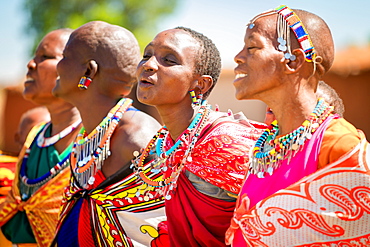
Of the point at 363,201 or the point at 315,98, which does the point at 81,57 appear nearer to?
the point at 315,98

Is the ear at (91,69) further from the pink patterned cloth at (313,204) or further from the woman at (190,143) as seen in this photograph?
the pink patterned cloth at (313,204)

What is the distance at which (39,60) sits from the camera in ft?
17.7

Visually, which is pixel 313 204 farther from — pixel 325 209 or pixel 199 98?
pixel 199 98

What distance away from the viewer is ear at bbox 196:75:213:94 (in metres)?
3.59

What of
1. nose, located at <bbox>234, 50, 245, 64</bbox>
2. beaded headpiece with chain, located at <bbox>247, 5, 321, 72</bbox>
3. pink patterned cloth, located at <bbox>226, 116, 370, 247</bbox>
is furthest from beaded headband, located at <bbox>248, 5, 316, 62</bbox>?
pink patterned cloth, located at <bbox>226, 116, 370, 247</bbox>

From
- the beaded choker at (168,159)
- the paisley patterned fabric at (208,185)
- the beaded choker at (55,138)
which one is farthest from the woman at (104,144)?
the beaded choker at (55,138)

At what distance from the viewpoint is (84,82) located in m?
4.38

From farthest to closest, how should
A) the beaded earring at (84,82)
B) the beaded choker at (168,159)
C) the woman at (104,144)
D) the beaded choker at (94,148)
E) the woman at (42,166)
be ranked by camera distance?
the woman at (42,166), the beaded earring at (84,82), the beaded choker at (94,148), the woman at (104,144), the beaded choker at (168,159)

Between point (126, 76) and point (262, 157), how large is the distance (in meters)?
2.01

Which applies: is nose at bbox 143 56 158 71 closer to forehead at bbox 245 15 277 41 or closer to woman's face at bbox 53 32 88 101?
forehead at bbox 245 15 277 41

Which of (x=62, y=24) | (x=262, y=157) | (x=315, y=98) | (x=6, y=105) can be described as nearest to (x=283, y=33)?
(x=315, y=98)

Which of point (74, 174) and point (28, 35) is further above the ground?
point (28, 35)

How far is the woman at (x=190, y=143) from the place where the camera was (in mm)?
3178

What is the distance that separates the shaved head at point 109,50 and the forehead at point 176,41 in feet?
2.96
